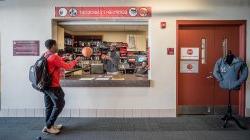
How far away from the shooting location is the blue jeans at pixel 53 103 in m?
4.77

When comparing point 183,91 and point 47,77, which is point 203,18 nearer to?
point 183,91

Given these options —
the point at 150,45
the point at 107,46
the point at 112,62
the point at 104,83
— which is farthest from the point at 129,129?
the point at 107,46

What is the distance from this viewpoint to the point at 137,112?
19.5ft

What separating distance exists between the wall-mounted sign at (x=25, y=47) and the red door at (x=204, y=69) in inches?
119

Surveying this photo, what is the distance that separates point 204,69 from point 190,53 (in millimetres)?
463

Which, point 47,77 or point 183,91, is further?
point 183,91

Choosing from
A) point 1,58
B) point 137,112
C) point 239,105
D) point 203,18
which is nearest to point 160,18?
point 203,18

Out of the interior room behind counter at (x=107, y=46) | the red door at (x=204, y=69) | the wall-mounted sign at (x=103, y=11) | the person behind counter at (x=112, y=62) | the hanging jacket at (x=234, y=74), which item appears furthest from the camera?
the interior room behind counter at (x=107, y=46)

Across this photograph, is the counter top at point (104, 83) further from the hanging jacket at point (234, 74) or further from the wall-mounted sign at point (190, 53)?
the hanging jacket at point (234, 74)

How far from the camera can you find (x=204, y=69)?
A: 6105 mm

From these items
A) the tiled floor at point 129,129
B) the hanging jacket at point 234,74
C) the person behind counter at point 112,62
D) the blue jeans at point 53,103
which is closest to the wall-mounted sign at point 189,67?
the hanging jacket at point 234,74

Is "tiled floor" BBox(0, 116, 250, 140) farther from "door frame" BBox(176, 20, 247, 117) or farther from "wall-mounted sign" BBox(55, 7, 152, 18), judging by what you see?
"wall-mounted sign" BBox(55, 7, 152, 18)

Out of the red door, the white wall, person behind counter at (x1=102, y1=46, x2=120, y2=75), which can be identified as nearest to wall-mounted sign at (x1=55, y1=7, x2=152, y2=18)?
the white wall

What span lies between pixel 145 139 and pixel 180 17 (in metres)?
2.69
